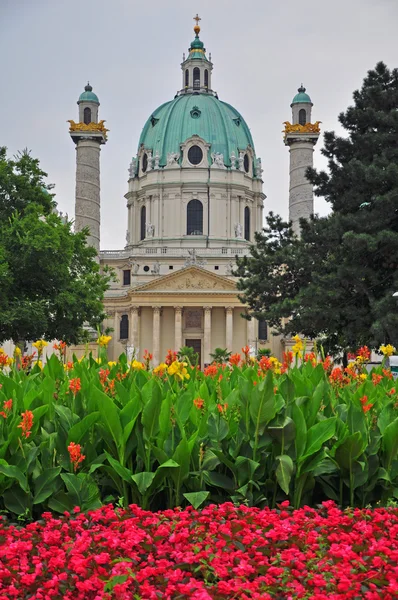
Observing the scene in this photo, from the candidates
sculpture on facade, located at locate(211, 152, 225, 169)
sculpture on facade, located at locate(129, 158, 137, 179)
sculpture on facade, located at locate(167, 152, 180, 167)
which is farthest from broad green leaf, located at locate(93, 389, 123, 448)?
sculpture on facade, located at locate(129, 158, 137, 179)

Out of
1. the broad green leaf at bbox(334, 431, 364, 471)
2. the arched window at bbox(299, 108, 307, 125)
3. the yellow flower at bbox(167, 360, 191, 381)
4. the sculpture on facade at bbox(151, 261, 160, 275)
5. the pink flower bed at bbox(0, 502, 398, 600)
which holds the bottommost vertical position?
the pink flower bed at bbox(0, 502, 398, 600)

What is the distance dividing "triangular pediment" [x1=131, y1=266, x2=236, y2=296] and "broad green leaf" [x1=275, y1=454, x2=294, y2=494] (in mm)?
65876

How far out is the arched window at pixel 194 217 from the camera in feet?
263

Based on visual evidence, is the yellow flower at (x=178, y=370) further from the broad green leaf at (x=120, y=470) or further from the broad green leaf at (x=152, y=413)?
the broad green leaf at (x=120, y=470)

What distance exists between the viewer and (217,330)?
245 ft

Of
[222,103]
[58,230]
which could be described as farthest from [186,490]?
[222,103]

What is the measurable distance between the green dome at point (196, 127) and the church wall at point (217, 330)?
17.4 metres

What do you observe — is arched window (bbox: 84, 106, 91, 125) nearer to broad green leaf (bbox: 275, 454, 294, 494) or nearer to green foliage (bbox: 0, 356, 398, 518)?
green foliage (bbox: 0, 356, 398, 518)

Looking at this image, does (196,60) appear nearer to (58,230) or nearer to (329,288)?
(58,230)

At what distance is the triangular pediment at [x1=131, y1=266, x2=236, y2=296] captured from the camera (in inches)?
2857

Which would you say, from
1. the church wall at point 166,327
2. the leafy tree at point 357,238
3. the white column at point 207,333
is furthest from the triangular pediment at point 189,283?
the leafy tree at point 357,238

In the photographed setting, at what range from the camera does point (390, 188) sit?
2659cm

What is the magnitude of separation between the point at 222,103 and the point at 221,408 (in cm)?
8211

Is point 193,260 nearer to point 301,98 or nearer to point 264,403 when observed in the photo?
point 301,98
